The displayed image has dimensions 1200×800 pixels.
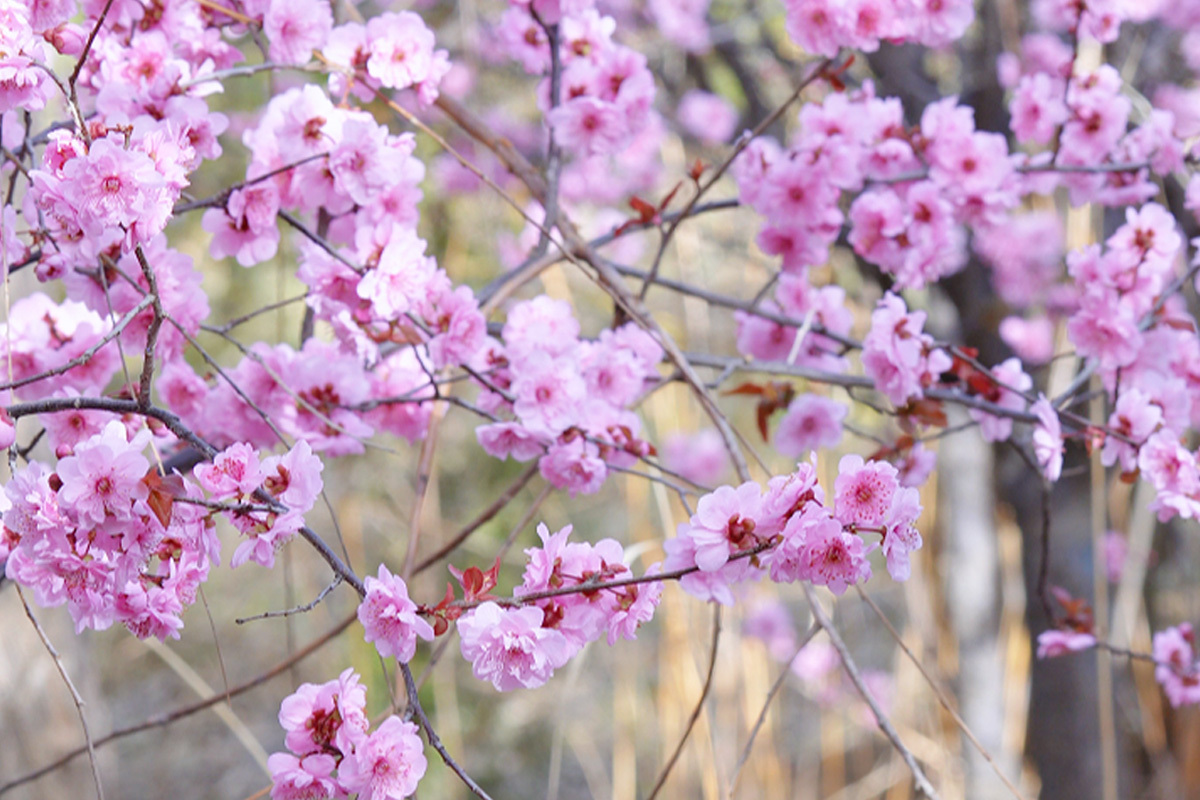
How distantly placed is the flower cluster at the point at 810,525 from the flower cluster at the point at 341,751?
0.19 m

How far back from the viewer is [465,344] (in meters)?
0.83

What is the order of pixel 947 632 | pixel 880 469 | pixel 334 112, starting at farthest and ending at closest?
pixel 947 632 < pixel 334 112 < pixel 880 469

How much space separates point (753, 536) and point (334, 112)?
1.65 ft

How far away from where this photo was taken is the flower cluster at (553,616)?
544 millimetres

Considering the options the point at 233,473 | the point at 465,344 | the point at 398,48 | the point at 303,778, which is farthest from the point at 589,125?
the point at 303,778

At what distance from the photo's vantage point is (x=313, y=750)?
563 mm

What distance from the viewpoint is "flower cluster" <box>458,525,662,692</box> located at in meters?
0.54

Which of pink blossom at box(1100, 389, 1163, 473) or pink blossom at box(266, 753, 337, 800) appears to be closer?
pink blossom at box(266, 753, 337, 800)

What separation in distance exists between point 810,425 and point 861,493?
587 millimetres

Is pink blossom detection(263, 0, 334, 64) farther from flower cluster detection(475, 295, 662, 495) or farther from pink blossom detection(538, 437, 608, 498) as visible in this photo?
pink blossom detection(538, 437, 608, 498)

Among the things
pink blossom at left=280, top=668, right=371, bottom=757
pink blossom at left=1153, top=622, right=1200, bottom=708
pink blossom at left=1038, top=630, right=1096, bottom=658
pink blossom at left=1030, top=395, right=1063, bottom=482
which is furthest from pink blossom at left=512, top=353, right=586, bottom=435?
pink blossom at left=1153, top=622, right=1200, bottom=708

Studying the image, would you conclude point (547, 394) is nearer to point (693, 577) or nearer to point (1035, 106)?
point (693, 577)

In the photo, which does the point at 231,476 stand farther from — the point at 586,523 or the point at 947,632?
the point at 586,523

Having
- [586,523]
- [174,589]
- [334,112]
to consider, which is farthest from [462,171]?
[174,589]
